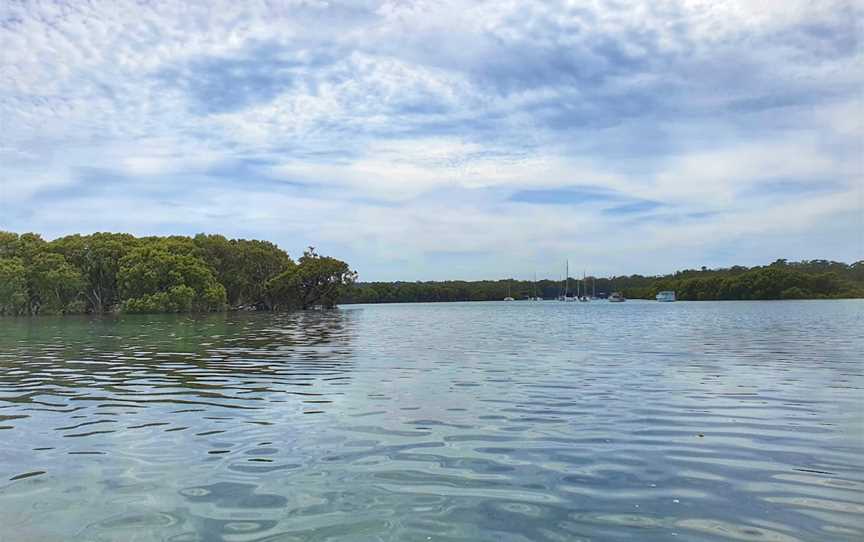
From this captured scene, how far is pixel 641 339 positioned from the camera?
35188 millimetres

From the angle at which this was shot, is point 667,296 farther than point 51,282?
Yes

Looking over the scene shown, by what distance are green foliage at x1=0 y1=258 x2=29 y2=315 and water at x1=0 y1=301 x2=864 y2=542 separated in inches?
3368

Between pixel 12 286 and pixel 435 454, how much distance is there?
102m

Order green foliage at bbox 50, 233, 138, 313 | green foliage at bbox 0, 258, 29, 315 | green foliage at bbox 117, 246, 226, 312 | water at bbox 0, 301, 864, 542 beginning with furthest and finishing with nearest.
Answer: green foliage at bbox 50, 233, 138, 313 < green foliage at bbox 117, 246, 226, 312 < green foliage at bbox 0, 258, 29, 315 < water at bbox 0, 301, 864, 542

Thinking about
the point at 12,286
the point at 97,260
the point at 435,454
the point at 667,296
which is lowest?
the point at 435,454

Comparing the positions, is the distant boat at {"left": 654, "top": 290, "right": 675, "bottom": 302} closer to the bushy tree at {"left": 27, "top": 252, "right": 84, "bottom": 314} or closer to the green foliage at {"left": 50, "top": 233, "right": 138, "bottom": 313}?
the green foliage at {"left": 50, "top": 233, "right": 138, "bottom": 313}

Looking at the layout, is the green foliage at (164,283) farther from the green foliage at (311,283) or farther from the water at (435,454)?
the water at (435,454)

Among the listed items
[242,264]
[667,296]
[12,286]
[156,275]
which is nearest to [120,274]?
[156,275]

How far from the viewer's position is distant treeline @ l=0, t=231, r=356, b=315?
310ft

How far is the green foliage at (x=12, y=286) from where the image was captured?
90.8m

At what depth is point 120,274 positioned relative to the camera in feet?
318

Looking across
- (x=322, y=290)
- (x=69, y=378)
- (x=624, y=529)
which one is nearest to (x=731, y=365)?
(x=624, y=529)

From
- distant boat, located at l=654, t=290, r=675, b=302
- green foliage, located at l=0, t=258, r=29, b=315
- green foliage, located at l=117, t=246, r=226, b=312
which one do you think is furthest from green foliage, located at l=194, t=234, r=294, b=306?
distant boat, located at l=654, t=290, r=675, b=302

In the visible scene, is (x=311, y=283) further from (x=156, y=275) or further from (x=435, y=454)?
(x=435, y=454)
